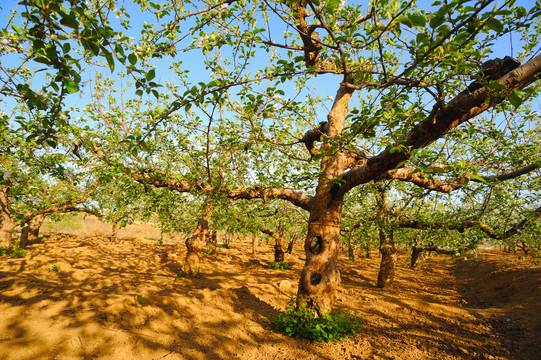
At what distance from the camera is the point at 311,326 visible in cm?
526

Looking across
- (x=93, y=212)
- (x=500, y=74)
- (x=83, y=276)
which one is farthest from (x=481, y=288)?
(x=93, y=212)

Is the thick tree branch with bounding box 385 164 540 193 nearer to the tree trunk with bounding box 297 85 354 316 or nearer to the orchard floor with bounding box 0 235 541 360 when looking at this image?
the tree trunk with bounding box 297 85 354 316

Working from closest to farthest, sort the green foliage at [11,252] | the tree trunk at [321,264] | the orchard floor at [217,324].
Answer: the orchard floor at [217,324] → the tree trunk at [321,264] → the green foliage at [11,252]

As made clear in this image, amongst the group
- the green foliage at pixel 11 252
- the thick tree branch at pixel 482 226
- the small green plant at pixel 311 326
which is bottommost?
the green foliage at pixel 11 252

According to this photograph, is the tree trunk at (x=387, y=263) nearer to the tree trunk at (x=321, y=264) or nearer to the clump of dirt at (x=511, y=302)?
the clump of dirt at (x=511, y=302)

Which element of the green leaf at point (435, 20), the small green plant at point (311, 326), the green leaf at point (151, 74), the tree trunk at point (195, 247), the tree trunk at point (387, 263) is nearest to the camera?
the green leaf at point (435, 20)

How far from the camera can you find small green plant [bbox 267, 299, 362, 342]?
5.20m

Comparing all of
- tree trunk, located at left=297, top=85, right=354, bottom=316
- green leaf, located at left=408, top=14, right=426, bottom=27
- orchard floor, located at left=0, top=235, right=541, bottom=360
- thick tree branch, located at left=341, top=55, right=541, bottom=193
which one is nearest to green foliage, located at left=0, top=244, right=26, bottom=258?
orchard floor, located at left=0, top=235, right=541, bottom=360

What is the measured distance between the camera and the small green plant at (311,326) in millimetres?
5199

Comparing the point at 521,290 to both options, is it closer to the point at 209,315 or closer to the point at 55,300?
the point at 209,315

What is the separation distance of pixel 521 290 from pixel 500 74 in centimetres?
1263

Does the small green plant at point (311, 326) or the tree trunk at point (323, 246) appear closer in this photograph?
the small green plant at point (311, 326)

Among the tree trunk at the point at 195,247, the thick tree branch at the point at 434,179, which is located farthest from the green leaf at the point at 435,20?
the tree trunk at the point at 195,247

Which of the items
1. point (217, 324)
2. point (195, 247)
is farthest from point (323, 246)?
point (195, 247)
